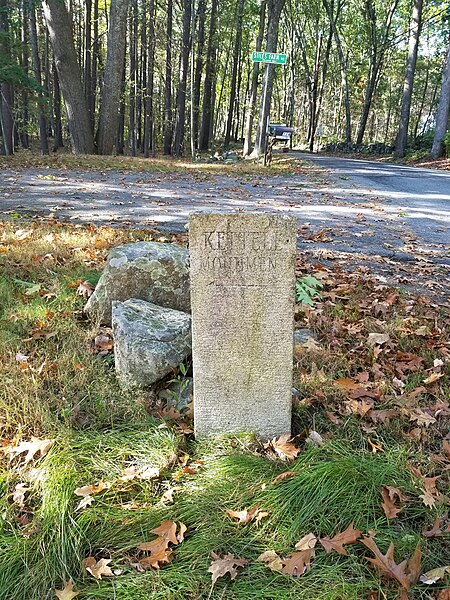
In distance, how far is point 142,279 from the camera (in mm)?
3740

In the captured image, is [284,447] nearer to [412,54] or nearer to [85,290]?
[85,290]

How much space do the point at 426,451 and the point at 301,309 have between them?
5.74 ft

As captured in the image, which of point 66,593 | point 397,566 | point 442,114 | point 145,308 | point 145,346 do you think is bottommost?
point 66,593

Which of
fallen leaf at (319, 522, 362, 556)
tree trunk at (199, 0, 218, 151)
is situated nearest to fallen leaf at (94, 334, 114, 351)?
fallen leaf at (319, 522, 362, 556)

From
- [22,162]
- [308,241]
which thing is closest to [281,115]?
[22,162]

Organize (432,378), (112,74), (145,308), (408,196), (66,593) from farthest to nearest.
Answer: (112,74) < (408,196) < (145,308) < (432,378) < (66,593)

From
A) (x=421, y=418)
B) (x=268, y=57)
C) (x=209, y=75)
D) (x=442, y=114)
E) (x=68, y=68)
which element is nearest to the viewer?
(x=421, y=418)

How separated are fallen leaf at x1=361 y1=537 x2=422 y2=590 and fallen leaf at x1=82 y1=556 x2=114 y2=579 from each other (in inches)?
45.8

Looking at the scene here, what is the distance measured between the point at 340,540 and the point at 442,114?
22864 millimetres

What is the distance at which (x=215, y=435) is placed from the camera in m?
2.76

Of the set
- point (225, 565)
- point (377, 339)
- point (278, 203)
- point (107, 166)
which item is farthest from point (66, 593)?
point (107, 166)

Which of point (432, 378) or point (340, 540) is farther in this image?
point (432, 378)

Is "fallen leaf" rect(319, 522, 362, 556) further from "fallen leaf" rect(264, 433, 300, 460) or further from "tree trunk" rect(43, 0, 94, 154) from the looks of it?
"tree trunk" rect(43, 0, 94, 154)

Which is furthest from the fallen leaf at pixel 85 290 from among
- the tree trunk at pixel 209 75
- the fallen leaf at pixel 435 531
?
the tree trunk at pixel 209 75
